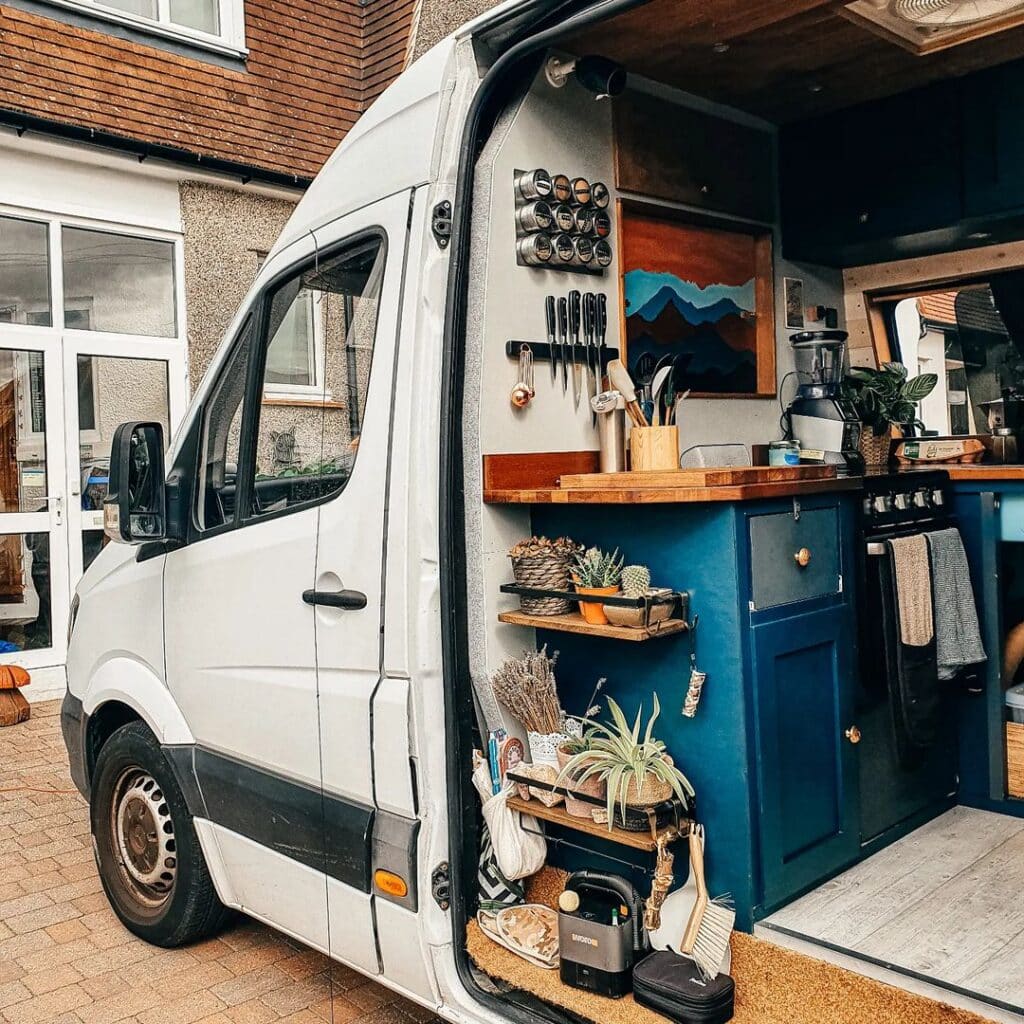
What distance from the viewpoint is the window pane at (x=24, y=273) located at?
760 centimetres

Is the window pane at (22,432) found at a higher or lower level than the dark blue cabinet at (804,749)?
higher

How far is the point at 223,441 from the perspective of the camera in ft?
10.8

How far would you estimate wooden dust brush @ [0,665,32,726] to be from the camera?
6918 mm

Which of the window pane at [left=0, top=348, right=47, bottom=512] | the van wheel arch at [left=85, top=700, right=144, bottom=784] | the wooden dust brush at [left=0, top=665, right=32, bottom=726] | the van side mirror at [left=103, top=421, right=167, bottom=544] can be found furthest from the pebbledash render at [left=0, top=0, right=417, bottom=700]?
the van side mirror at [left=103, top=421, right=167, bottom=544]

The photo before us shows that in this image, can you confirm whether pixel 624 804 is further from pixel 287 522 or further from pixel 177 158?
pixel 177 158

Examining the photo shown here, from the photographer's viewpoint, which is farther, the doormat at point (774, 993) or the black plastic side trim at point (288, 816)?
the black plastic side trim at point (288, 816)

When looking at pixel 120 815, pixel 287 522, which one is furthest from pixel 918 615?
pixel 120 815

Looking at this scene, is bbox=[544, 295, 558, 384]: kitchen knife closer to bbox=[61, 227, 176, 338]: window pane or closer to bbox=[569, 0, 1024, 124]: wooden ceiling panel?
bbox=[569, 0, 1024, 124]: wooden ceiling panel

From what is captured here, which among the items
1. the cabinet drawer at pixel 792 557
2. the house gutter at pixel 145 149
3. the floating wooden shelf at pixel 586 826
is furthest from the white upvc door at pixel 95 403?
the cabinet drawer at pixel 792 557

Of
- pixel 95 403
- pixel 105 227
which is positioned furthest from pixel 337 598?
pixel 105 227

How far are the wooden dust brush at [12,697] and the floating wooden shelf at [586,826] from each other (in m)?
5.31

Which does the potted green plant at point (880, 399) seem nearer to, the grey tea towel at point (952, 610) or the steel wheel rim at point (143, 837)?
the grey tea towel at point (952, 610)

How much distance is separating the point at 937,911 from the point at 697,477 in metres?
1.33

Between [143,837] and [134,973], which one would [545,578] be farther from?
[134,973]
